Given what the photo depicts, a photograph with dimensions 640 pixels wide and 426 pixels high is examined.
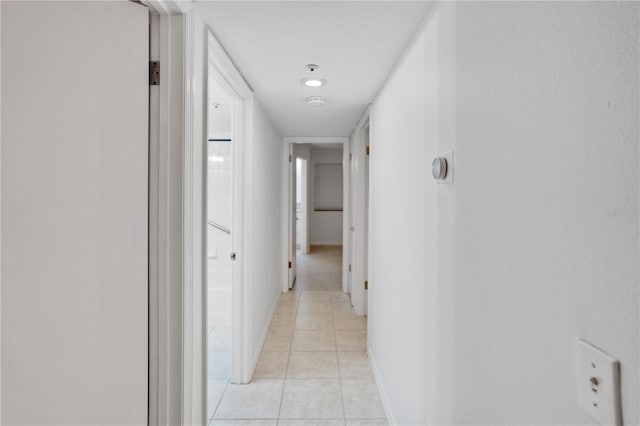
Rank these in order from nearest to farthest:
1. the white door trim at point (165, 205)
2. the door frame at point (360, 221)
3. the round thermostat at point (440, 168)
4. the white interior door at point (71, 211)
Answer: the white interior door at point (71, 211) → the round thermostat at point (440, 168) → the white door trim at point (165, 205) → the door frame at point (360, 221)

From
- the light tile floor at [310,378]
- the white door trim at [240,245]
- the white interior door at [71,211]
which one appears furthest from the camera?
the white door trim at [240,245]

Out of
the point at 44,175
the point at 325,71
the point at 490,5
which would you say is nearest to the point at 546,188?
the point at 490,5

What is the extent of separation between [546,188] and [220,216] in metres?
3.39

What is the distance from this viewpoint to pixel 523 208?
2.31 feet

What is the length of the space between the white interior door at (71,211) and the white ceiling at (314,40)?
462 mm

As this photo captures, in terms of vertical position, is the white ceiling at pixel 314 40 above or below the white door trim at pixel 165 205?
above

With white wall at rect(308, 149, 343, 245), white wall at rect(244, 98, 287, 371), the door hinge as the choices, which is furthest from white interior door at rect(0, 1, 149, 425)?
white wall at rect(308, 149, 343, 245)

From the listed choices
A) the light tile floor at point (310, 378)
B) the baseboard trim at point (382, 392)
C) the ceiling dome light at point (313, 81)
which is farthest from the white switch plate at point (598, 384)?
the ceiling dome light at point (313, 81)

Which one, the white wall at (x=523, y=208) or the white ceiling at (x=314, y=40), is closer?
the white wall at (x=523, y=208)

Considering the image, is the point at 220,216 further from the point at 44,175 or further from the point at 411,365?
the point at 44,175

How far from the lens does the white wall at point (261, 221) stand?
2.46 metres

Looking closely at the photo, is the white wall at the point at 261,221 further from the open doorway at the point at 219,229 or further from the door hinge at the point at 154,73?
the door hinge at the point at 154,73

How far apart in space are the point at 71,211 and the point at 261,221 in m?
2.15

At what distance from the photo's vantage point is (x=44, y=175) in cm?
73
